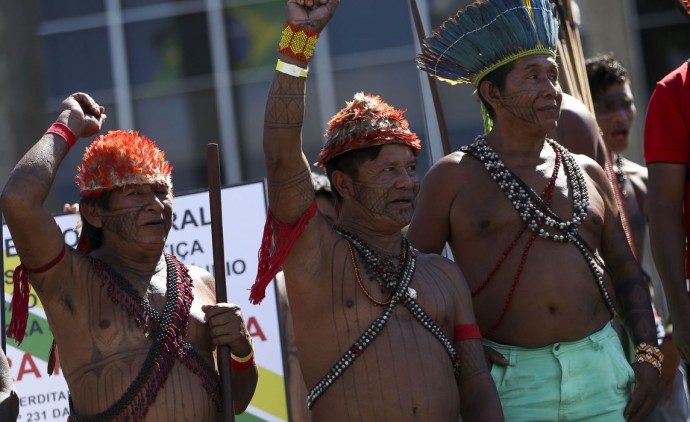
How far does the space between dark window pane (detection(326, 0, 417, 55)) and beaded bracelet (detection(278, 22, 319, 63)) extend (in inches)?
325

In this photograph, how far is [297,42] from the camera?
4.30 m

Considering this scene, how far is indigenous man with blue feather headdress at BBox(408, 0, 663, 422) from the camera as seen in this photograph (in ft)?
15.8

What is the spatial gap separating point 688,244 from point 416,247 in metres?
1.18

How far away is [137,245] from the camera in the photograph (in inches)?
188

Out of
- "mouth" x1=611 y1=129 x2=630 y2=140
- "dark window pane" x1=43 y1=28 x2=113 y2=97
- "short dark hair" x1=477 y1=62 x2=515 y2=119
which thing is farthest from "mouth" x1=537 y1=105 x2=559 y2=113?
"dark window pane" x1=43 y1=28 x2=113 y2=97

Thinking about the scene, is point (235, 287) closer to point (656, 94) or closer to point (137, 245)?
point (137, 245)

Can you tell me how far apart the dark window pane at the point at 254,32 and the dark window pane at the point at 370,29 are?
0.58 metres

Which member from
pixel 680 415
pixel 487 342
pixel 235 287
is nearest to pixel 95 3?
pixel 235 287

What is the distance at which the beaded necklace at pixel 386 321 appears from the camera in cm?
440

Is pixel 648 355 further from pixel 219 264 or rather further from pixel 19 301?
pixel 19 301

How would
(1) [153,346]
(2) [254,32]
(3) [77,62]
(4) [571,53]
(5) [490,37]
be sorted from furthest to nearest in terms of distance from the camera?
(3) [77,62] < (2) [254,32] < (4) [571,53] < (5) [490,37] < (1) [153,346]

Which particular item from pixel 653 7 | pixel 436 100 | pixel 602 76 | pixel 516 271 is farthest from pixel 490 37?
pixel 653 7

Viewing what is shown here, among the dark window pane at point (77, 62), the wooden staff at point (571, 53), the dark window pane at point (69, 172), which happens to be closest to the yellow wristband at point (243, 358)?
the wooden staff at point (571, 53)

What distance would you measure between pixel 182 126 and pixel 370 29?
2.16 m
